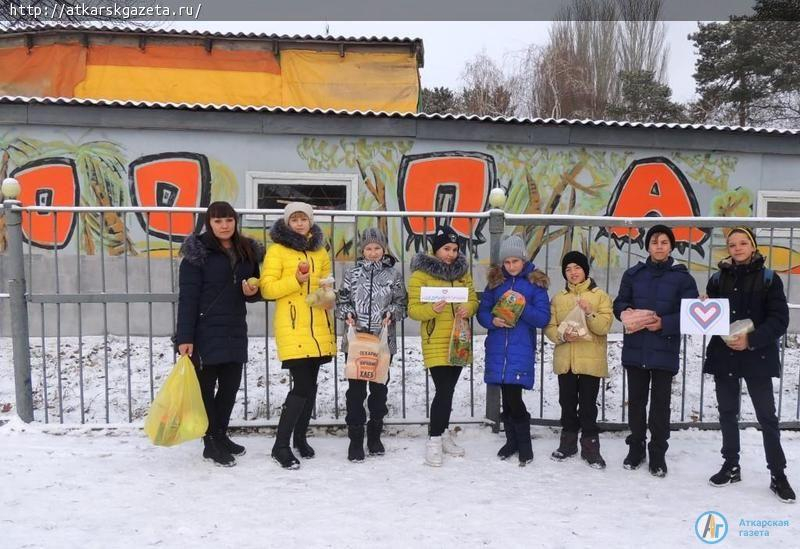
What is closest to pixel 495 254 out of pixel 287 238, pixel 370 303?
pixel 370 303

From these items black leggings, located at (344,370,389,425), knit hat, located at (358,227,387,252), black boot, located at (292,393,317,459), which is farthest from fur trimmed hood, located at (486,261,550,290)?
black boot, located at (292,393,317,459)

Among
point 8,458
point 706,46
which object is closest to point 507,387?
point 8,458

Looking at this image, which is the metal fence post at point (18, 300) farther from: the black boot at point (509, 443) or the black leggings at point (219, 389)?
the black boot at point (509, 443)

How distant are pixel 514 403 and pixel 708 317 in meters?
1.39

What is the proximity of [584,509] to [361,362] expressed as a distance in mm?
1681

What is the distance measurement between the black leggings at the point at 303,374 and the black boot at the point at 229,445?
2.05ft

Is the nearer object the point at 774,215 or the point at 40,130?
the point at 40,130

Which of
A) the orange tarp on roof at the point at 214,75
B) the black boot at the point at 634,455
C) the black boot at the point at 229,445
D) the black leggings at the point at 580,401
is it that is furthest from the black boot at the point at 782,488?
the orange tarp on roof at the point at 214,75

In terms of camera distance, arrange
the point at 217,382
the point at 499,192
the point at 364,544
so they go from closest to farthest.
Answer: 1. the point at 364,544
2. the point at 217,382
3. the point at 499,192

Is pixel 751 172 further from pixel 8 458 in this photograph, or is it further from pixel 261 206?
pixel 8 458

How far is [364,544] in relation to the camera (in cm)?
319

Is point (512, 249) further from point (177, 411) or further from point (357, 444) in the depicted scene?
point (177, 411)

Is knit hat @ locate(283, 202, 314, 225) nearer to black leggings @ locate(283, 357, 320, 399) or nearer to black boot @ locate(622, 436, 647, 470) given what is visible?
black leggings @ locate(283, 357, 320, 399)

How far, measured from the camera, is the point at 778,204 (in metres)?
8.32
